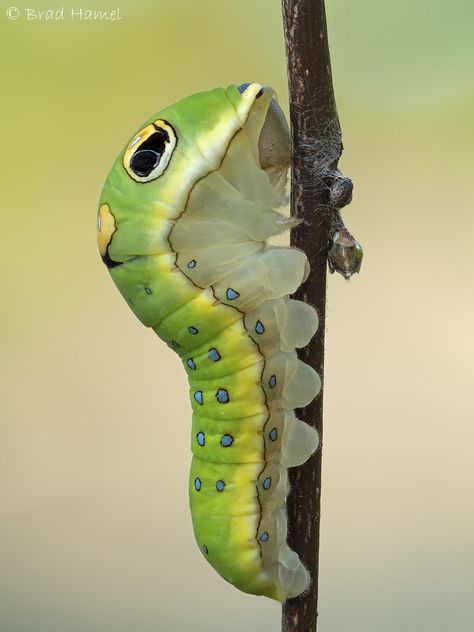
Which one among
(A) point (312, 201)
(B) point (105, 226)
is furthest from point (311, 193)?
(B) point (105, 226)

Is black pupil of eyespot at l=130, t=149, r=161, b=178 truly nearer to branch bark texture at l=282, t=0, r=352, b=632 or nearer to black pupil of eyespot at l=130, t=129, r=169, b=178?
black pupil of eyespot at l=130, t=129, r=169, b=178

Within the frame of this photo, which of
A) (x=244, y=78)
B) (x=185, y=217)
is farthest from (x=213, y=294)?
(x=244, y=78)

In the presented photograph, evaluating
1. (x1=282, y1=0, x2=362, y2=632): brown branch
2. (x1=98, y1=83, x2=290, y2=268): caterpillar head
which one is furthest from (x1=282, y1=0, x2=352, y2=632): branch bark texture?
(x1=98, y1=83, x2=290, y2=268): caterpillar head

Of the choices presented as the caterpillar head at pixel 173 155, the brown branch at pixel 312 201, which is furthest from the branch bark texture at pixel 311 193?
the caterpillar head at pixel 173 155

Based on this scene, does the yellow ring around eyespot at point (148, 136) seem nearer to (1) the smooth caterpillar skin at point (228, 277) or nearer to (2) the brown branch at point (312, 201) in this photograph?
(1) the smooth caterpillar skin at point (228, 277)

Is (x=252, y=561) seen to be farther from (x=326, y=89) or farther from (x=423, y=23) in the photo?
(x=423, y=23)

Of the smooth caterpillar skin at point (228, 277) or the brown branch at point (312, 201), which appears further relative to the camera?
the smooth caterpillar skin at point (228, 277)

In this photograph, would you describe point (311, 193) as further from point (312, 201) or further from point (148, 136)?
point (148, 136)
